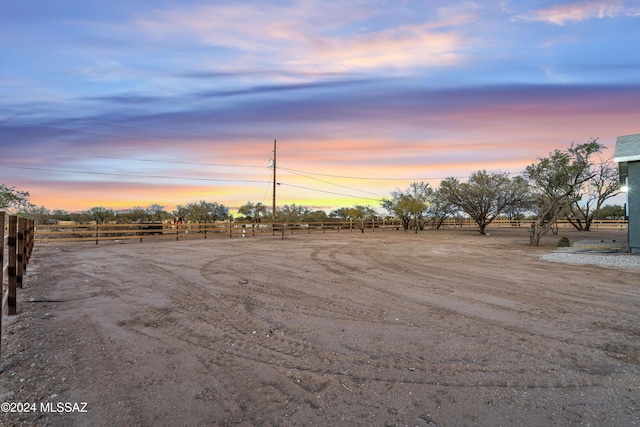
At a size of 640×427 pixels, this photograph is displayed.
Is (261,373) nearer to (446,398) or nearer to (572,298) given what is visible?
(446,398)

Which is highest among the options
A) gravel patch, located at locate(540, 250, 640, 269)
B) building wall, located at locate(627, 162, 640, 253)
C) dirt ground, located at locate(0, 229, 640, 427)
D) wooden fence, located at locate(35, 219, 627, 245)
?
building wall, located at locate(627, 162, 640, 253)

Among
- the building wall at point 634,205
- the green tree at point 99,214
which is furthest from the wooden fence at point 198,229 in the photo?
the building wall at point 634,205

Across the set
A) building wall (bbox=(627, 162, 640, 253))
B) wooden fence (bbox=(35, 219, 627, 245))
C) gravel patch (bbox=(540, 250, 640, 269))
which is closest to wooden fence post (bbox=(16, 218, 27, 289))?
wooden fence (bbox=(35, 219, 627, 245))

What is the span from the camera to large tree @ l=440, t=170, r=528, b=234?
3081 cm

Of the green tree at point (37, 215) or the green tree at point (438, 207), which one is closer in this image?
the green tree at point (37, 215)

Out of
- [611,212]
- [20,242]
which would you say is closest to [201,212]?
[20,242]

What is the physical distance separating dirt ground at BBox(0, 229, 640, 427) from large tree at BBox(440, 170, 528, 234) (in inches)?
970

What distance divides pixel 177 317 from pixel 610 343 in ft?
19.3

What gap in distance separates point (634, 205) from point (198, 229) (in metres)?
Result: 24.0

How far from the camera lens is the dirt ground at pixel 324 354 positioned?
2889 mm

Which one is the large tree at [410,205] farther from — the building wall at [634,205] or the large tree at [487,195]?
the building wall at [634,205]

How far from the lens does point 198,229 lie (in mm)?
25281

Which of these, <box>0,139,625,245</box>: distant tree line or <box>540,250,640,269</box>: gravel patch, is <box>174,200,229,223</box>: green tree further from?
<box>540,250,640,269</box>: gravel patch

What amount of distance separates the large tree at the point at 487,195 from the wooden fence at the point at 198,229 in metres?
9.01
